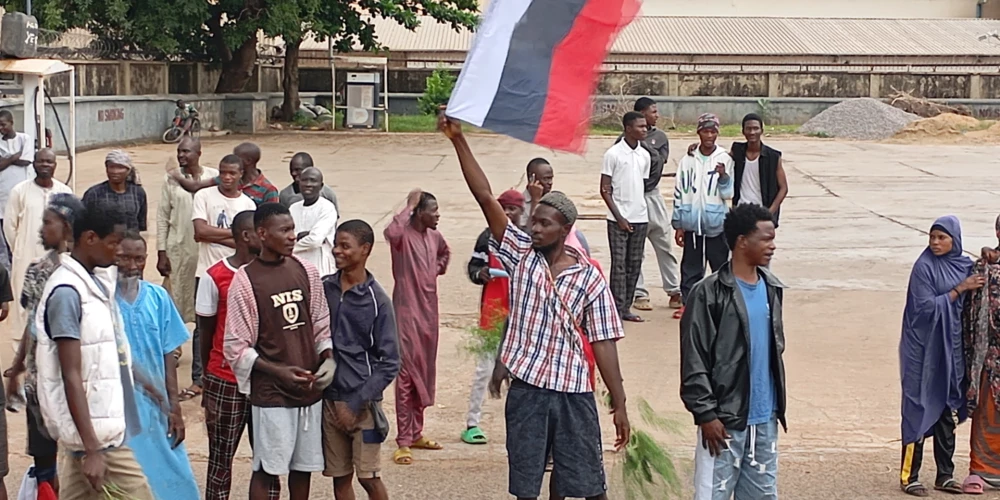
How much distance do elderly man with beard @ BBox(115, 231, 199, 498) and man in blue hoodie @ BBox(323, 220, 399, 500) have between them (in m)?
0.64

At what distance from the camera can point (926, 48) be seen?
4525 cm

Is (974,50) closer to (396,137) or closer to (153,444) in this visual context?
(396,137)

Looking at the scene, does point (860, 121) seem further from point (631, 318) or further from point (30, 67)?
point (30, 67)

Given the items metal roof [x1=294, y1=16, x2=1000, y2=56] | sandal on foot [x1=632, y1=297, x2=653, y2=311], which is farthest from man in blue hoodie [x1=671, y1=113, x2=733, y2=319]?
metal roof [x1=294, y1=16, x2=1000, y2=56]

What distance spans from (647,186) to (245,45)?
23.6m

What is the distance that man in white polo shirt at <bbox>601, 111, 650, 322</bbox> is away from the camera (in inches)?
394

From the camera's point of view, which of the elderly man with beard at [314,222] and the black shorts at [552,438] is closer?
the black shorts at [552,438]

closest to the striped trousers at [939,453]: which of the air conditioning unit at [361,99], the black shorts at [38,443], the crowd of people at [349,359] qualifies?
the crowd of people at [349,359]

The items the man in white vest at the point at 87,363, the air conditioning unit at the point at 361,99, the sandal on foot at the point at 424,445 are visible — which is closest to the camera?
the man in white vest at the point at 87,363

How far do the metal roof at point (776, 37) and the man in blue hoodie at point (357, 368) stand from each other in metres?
38.0

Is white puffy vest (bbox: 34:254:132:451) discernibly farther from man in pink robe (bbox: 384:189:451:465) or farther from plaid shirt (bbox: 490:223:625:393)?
man in pink robe (bbox: 384:189:451:465)

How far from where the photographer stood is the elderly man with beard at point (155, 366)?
508 cm

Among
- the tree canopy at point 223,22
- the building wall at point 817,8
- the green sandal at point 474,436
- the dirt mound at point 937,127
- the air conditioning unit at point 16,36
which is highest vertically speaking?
the building wall at point 817,8

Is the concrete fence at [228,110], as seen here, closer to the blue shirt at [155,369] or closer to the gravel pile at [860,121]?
the gravel pile at [860,121]
